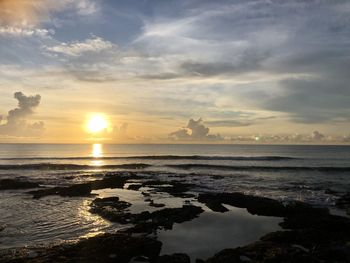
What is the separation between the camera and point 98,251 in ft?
47.0

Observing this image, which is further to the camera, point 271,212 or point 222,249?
point 271,212

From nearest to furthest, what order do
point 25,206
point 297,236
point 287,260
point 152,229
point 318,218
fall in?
point 287,260
point 297,236
point 152,229
point 318,218
point 25,206

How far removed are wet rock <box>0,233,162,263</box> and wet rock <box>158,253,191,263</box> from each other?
1.40 ft

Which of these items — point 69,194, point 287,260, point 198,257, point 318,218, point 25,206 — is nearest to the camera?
point 287,260

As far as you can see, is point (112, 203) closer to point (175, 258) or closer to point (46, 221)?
point (46, 221)

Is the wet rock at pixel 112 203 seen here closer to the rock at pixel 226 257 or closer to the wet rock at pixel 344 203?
the rock at pixel 226 257

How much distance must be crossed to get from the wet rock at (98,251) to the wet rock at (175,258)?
43 centimetres

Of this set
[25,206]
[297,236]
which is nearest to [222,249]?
[297,236]

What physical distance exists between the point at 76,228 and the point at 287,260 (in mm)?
11862

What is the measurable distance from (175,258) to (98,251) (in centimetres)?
342

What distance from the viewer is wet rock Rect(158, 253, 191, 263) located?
1357 centimetres

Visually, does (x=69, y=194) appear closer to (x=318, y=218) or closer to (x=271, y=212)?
(x=271, y=212)

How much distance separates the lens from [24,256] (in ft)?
45.8

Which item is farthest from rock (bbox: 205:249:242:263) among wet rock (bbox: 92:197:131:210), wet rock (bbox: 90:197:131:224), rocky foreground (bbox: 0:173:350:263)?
wet rock (bbox: 92:197:131:210)
